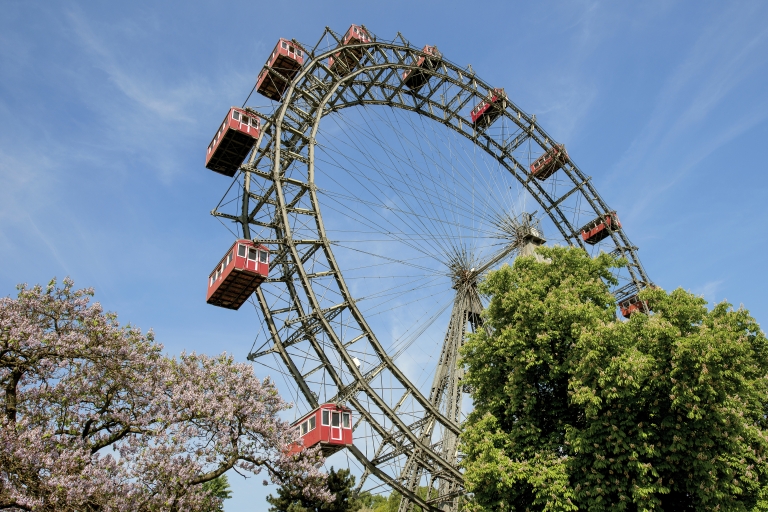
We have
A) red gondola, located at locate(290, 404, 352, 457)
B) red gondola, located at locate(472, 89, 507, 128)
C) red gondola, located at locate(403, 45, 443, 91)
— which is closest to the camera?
red gondola, located at locate(290, 404, 352, 457)

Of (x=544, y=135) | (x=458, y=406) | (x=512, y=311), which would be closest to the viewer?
(x=512, y=311)

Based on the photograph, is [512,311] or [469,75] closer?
[512,311]

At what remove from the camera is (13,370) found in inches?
528

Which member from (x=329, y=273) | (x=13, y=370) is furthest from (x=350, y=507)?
(x=13, y=370)

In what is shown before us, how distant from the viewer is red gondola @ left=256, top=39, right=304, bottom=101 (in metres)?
29.0

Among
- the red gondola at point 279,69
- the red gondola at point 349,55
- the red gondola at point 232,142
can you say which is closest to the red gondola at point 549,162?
the red gondola at point 349,55

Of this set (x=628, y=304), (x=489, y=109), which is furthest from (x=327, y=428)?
(x=489, y=109)

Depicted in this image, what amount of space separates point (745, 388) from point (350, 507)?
53.5ft

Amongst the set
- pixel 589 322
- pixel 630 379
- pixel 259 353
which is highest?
pixel 259 353

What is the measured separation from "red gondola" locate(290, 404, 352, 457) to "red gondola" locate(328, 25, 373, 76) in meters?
17.5

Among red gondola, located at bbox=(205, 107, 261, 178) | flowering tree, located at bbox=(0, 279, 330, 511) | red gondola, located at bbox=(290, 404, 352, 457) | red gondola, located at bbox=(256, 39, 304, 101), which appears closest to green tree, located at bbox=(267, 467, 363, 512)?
red gondola, located at bbox=(290, 404, 352, 457)

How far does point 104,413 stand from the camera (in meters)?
14.7

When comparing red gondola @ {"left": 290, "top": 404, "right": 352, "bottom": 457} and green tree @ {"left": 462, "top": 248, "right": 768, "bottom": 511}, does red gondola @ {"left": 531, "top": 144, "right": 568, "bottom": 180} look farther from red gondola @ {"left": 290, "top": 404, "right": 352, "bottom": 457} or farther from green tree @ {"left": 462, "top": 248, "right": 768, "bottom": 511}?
red gondola @ {"left": 290, "top": 404, "right": 352, "bottom": 457}

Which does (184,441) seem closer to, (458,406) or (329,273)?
(329,273)
